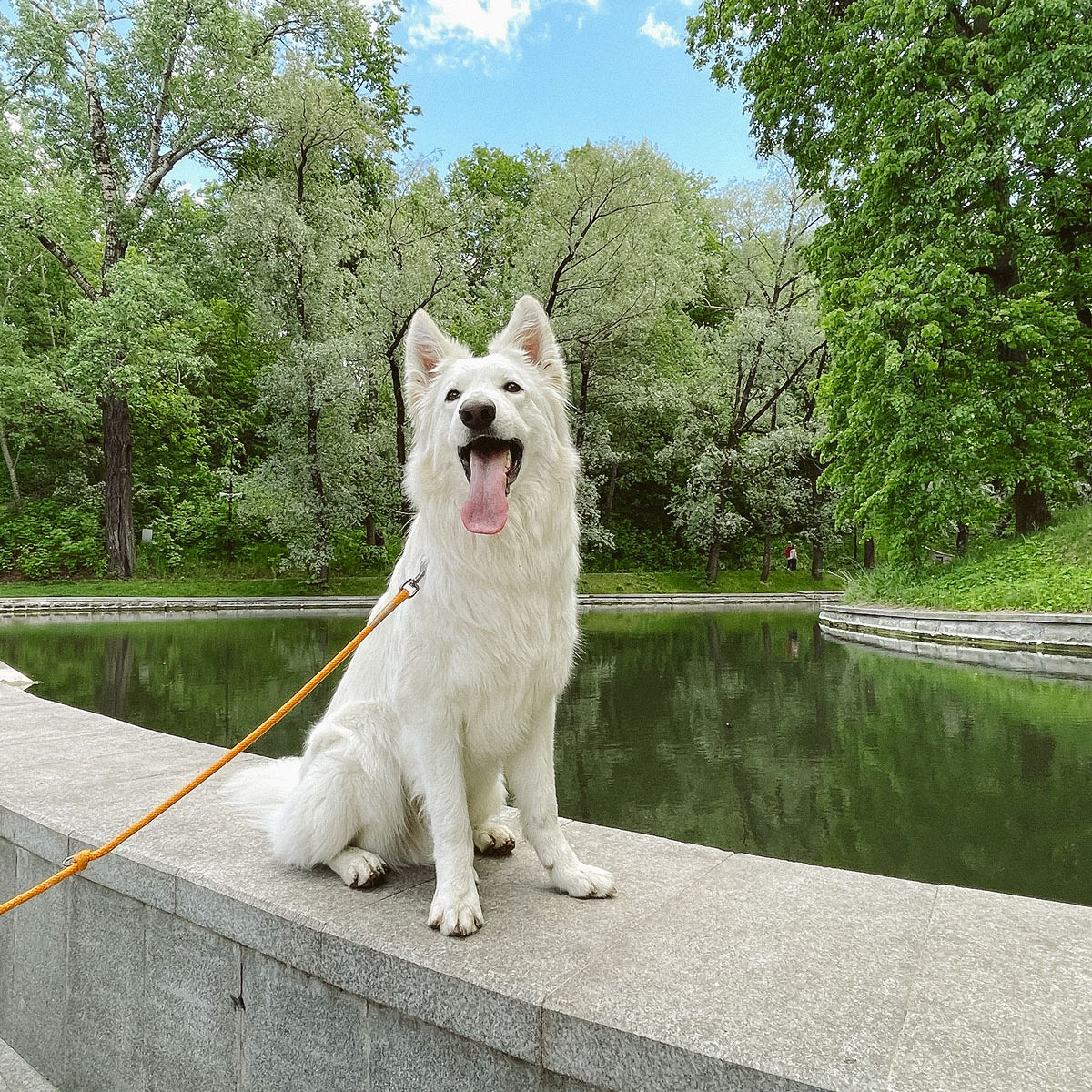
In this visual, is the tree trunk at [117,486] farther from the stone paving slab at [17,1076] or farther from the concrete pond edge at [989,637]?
the stone paving slab at [17,1076]

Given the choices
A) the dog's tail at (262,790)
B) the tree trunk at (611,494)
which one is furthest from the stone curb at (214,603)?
the dog's tail at (262,790)

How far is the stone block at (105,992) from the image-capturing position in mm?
2232

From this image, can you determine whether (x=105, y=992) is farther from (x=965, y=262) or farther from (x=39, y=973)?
(x=965, y=262)

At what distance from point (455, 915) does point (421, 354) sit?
1593 millimetres

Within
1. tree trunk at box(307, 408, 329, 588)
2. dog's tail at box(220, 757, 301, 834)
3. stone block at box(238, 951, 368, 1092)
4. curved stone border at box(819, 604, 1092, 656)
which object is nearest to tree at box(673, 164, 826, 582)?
tree trunk at box(307, 408, 329, 588)

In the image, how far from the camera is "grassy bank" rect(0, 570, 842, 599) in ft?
67.3

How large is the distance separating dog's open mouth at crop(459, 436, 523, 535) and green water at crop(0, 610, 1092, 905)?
8.69ft

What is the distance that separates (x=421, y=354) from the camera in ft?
7.70

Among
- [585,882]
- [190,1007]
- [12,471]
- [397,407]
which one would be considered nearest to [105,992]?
[190,1007]

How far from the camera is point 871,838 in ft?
12.9

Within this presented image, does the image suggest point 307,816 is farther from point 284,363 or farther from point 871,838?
point 284,363

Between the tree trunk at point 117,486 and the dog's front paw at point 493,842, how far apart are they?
892 inches

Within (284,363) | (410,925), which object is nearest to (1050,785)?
(410,925)

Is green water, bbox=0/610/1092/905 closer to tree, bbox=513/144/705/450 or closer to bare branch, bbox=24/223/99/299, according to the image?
bare branch, bbox=24/223/99/299
